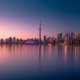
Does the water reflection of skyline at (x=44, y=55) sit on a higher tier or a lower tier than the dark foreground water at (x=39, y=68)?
lower

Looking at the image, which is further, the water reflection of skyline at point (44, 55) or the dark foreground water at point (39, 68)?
the water reflection of skyline at point (44, 55)

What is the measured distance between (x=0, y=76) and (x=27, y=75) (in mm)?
1110

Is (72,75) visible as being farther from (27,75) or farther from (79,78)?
(27,75)

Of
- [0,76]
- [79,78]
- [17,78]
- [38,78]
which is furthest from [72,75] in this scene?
[0,76]

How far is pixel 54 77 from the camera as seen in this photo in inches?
334

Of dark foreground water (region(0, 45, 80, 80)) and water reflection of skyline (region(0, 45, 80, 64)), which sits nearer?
dark foreground water (region(0, 45, 80, 80))

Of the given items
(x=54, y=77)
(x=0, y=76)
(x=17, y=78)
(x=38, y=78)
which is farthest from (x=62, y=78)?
(x=0, y=76)

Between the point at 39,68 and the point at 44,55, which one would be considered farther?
the point at 44,55

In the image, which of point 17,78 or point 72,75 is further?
point 72,75

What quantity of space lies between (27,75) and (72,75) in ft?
6.34

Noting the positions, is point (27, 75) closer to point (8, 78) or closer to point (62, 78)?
point (8, 78)

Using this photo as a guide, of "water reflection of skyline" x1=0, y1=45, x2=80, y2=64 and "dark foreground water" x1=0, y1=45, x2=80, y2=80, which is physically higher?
"dark foreground water" x1=0, y1=45, x2=80, y2=80

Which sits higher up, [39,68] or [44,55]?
[39,68]

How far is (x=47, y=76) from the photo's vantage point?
8719 mm
